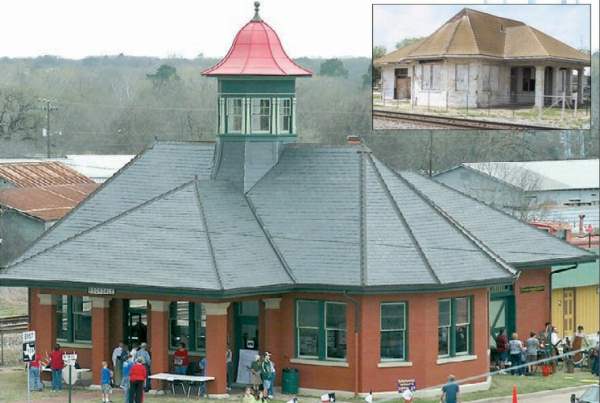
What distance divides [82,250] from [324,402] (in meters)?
8.40

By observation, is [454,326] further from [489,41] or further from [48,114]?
[48,114]

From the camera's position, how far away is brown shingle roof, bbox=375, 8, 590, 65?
67.9 meters

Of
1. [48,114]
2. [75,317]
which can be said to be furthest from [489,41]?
[48,114]

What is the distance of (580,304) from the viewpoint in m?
57.8

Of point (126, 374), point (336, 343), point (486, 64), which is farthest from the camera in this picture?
point (486, 64)

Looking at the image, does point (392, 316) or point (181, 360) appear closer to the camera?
point (392, 316)

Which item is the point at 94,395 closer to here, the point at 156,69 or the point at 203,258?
the point at 203,258

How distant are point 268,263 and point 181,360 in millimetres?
3142

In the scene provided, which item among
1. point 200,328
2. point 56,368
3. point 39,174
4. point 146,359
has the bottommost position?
→ point 56,368

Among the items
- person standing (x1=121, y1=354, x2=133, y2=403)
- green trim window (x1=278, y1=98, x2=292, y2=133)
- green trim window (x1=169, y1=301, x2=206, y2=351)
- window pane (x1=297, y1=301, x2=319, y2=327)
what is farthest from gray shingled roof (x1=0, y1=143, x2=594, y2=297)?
green trim window (x1=169, y1=301, x2=206, y2=351)

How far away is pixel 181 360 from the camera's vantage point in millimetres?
44656

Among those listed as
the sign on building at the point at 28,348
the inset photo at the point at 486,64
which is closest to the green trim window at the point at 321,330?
the sign on building at the point at 28,348

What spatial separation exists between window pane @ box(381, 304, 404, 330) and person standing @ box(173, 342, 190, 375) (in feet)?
15.8

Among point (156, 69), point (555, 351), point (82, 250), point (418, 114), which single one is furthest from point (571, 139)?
point (82, 250)
